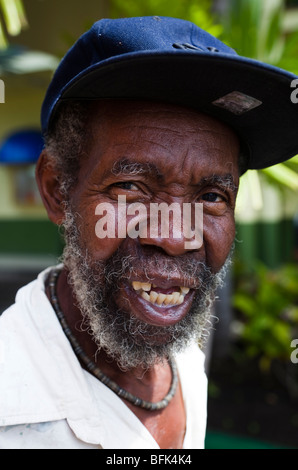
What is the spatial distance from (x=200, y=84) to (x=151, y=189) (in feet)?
1.07

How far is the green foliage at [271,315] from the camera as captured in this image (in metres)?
5.35

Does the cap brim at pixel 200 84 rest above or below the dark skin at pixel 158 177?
above

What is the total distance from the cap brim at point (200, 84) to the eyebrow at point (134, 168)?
0.19m

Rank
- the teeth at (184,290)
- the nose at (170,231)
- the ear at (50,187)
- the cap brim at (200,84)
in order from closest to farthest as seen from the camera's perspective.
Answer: the cap brim at (200,84) < the nose at (170,231) < the teeth at (184,290) < the ear at (50,187)

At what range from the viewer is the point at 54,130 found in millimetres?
1662

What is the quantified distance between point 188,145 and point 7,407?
2.92 feet

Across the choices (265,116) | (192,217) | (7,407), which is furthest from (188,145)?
(7,407)

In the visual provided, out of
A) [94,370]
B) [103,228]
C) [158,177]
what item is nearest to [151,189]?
[158,177]

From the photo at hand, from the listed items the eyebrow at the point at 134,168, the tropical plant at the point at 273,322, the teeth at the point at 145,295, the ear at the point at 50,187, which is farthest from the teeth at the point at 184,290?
the tropical plant at the point at 273,322

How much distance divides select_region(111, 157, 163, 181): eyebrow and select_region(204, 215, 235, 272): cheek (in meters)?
0.24

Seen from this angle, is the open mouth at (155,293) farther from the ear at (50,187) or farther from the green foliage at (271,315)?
the green foliage at (271,315)

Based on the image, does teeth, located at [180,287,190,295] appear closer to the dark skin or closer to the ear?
the dark skin

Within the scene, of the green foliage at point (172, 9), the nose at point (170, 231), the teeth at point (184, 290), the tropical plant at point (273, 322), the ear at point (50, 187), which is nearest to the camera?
the nose at point (170, 231)

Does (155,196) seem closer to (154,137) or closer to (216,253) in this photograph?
(154,137)
